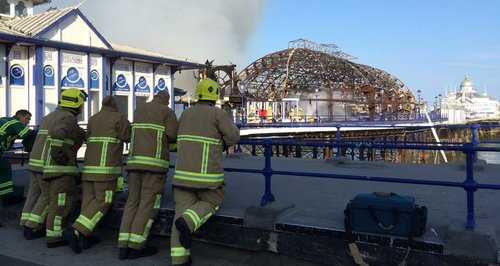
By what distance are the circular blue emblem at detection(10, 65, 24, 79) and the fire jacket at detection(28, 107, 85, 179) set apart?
8.51m

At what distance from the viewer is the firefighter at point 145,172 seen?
182 inches

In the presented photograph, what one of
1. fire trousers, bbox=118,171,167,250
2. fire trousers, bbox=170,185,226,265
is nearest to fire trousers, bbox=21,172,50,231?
fire trousers, bbox=118,171,167,250

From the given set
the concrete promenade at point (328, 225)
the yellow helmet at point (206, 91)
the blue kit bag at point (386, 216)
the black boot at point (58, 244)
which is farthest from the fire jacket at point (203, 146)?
the black boot at point (58, 244)

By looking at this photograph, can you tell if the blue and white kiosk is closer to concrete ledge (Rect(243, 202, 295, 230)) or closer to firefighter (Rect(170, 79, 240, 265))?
firefighter (Rect(170, 79, 240, 265))

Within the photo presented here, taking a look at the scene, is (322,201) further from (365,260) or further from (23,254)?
(23,254)

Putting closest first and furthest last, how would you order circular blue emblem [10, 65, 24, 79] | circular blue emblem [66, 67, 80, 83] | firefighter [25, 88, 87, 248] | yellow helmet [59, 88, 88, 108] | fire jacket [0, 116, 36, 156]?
firefighter [25, 88, 87, 248], yellow helmet [59, 88, 88, 108], fire jacket [0, 116, 36, 156], circular blue emblem [10, 65, 24, 79], circular blue emblem [66, 67, 80, 83]

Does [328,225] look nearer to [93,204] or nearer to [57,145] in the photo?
[93,204]

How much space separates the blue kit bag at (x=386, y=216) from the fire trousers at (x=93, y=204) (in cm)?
276

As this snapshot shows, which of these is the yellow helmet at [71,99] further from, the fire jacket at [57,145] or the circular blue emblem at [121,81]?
the circular blue emblem at [121,81]

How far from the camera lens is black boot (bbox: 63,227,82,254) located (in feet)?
16.1

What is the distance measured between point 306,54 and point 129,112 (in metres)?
56.4

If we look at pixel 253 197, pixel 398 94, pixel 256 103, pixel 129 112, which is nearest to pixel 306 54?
pixel 398 94

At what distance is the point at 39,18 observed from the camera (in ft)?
47.9

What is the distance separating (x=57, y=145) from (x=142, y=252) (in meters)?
1.55
